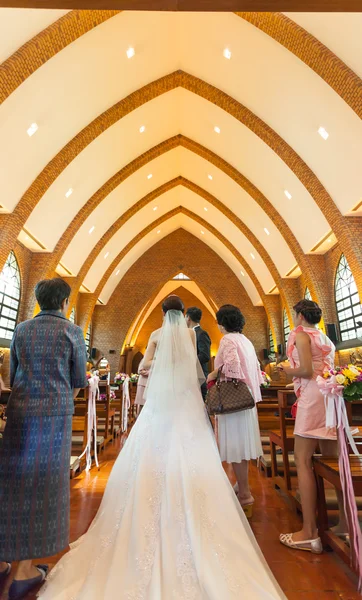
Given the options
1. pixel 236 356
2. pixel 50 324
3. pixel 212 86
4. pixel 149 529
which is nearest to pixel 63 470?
pixel 149 529

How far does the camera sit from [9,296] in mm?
11547

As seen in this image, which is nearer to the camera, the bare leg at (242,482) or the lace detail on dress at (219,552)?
the lace detail on dress at (219,552)

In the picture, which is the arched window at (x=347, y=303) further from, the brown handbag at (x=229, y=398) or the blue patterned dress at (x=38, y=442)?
the blue patterned dress at (x=38, y=442)

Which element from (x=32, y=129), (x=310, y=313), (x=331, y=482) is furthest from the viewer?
(x=32, y=129)

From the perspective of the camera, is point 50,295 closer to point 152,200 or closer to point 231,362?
point 231,362

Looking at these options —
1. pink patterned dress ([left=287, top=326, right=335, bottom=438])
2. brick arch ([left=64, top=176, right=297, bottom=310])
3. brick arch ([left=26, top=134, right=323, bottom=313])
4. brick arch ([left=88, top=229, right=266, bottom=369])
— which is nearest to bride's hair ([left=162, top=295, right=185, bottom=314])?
pink patterned dress ([left=287, top=326, right=335, bottom=438])

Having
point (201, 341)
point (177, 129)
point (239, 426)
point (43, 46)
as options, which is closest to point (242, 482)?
point (239, 426)

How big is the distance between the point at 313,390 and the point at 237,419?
0.79 metres

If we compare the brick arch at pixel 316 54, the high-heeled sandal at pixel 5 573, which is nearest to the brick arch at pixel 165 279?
the brick arch at pixel 316 54

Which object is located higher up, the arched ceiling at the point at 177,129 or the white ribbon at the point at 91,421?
the arched ceiling at the point at 177,129

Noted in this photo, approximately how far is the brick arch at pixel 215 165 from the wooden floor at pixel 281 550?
909 cm

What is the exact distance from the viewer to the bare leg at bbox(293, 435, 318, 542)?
2422mm

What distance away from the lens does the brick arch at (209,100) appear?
8.85 m

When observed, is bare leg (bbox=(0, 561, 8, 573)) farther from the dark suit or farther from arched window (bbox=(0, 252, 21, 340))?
arched window (bbox=(0, 252, 21, 340))
